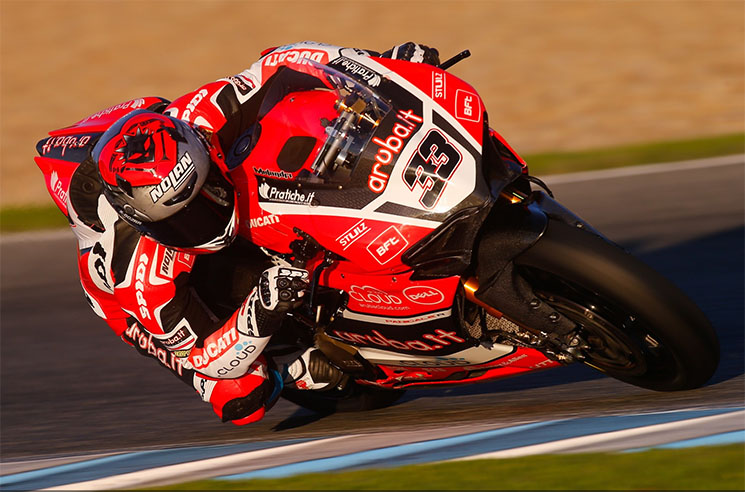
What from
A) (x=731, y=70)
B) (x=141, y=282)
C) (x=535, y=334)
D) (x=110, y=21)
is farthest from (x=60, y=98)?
(x=535, y=334)

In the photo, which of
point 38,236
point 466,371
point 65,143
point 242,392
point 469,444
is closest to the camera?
point 469,444

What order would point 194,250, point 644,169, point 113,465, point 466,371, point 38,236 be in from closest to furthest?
point 194,250 < point 113,465 < point 466,371 < point 644,169 < point 38,236

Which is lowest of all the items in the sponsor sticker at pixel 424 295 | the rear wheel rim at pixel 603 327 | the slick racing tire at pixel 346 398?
the slick racing tire at pixel 346 398

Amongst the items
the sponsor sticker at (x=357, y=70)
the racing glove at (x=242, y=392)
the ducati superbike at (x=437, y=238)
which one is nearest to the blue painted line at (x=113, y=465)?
the racing glove at (x=242, y=392)

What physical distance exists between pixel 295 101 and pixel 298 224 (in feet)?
1.58

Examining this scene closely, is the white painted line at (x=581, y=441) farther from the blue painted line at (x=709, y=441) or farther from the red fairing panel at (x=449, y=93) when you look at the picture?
the red fairing panel at (x=449, y=93)

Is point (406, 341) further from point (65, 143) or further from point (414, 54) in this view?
point (65, 143)

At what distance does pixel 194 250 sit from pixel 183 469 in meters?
0.78

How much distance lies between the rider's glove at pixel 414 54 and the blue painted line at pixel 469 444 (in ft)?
4.61

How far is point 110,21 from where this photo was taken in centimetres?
1598

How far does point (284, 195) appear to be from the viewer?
363cm

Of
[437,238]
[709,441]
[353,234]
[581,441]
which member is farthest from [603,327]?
[353,234]

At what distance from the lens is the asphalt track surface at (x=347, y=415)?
4.50 m

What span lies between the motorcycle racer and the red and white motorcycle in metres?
0.15
